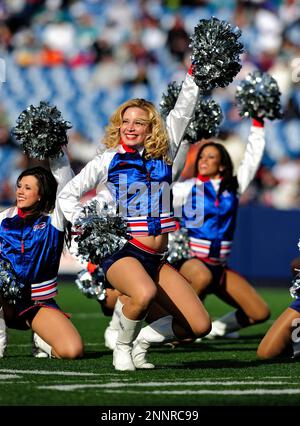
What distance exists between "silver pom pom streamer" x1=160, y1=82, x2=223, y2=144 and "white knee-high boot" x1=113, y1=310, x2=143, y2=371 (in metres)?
1.58

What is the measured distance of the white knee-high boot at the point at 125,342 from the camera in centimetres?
514

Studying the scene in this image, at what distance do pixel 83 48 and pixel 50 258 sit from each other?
10.4 m

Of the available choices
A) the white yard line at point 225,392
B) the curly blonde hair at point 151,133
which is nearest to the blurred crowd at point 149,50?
the curly blonde hair at point 151,133

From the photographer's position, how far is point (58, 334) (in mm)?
5785

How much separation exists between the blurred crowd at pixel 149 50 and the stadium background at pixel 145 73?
0.02 meters

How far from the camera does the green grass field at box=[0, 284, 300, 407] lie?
411cm

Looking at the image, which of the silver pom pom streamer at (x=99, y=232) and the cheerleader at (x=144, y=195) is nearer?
the silver pom pom streamer at (x=99, y=232)

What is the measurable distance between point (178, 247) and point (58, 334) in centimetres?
168

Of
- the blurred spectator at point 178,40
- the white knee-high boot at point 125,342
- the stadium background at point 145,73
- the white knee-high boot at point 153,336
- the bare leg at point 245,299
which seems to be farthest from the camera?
the blurred spectator at point 178,40

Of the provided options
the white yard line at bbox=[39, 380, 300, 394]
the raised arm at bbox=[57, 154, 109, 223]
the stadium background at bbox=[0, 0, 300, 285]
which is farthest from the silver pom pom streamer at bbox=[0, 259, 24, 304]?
the stadium background at bbox=[0, 0, 300, 285]

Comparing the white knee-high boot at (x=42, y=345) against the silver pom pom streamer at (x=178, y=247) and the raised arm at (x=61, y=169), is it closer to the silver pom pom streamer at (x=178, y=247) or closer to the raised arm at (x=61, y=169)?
the raised arm at (x=61, y=169)

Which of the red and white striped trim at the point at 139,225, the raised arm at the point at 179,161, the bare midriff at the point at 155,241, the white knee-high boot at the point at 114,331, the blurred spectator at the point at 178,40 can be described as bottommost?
the white knee-high boot at the point at 114,331

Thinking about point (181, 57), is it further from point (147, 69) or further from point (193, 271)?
point (193, 271)
